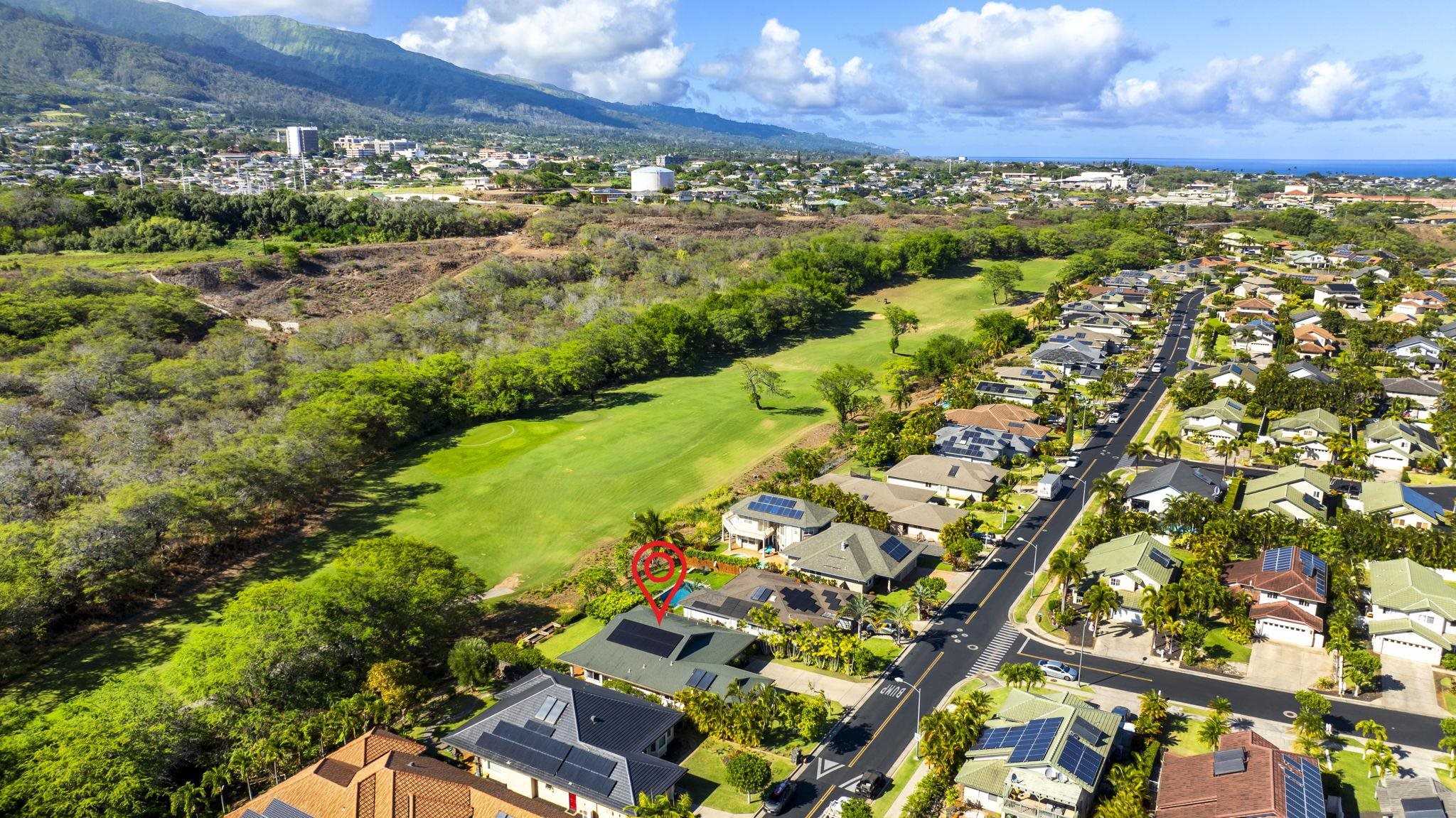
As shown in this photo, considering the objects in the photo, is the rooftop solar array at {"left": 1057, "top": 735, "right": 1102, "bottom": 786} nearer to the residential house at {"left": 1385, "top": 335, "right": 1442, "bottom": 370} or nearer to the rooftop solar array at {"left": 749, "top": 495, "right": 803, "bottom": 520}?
the rooftop solar array at {"left": 749, "top": 495, "right": 803, "bottom": 520}

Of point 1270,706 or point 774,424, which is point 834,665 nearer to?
point 1270,706

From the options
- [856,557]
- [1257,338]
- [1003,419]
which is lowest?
[856,557]

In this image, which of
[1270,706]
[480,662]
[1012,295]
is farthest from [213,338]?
[1012,295]

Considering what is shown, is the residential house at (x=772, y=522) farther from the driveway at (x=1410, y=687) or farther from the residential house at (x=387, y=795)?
the driveway at (x=1410, y=687)

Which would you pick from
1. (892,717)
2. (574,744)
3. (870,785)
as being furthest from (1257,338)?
(574,744)

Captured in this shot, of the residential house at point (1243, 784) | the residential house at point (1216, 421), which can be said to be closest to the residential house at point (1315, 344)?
the residential house at point (1216, 421)

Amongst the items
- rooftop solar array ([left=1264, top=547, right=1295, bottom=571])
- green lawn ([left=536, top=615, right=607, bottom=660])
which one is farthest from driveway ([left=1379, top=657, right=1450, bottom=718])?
green lawn ([left=536, top=615, right=607, bottom=660])

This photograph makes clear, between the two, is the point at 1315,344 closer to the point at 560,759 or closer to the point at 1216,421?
the point at 1216,421
